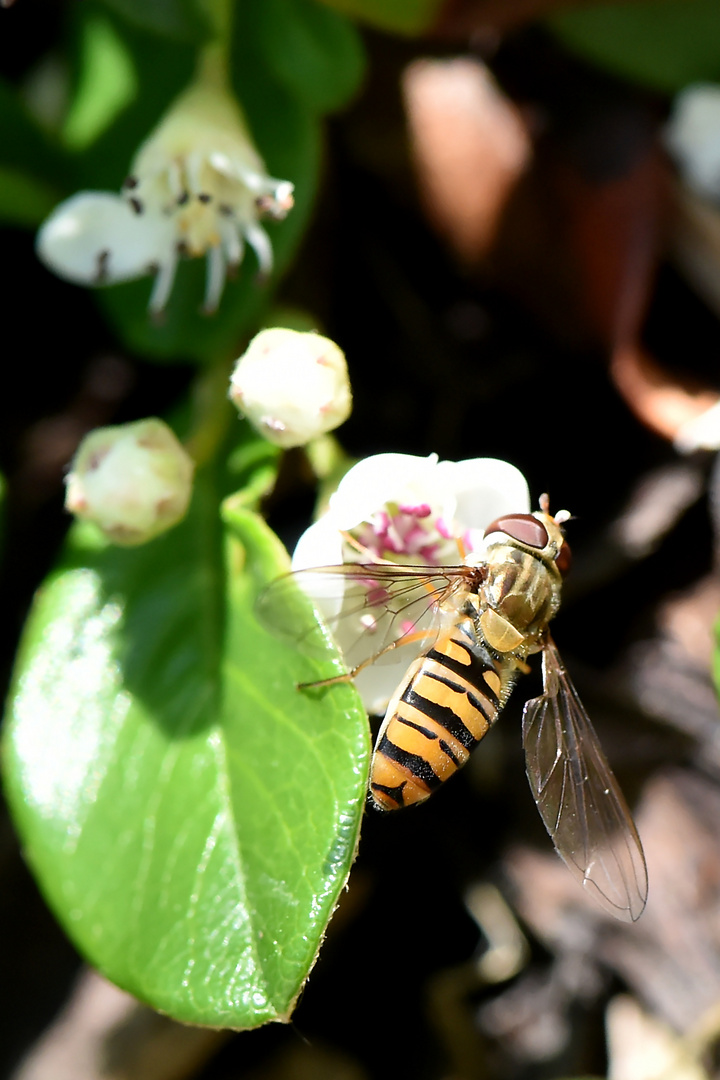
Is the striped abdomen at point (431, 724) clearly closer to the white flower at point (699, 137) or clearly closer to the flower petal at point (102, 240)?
the flower petal at point (102, 240)

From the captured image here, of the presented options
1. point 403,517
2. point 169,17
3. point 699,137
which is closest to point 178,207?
point 169,17

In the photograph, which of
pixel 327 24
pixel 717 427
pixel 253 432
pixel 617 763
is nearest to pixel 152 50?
pixel 327 24

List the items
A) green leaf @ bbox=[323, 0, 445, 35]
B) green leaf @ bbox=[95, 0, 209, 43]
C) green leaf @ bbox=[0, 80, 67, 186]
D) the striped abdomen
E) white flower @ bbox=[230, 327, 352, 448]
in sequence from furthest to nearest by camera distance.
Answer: green leaf @ bbox=[0, 80, 67, 186]
green leaf @ bbox=[323, 0, 445, 35]
green leaf @ bbox=[95, 0, 209, 43]
white flower @ bbox=[230, 327, 352, 448]
the striped abdomen

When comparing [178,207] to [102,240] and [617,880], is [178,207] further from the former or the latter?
[617,880]

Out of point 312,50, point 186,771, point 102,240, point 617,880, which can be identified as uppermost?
point 312,50

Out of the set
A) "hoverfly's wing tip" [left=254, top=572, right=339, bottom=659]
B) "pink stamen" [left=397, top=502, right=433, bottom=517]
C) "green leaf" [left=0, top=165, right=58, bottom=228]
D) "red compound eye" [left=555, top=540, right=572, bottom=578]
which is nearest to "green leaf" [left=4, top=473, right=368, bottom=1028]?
"hoverfly's wing tip" [left=254, top=572, right=339, bottom=659]

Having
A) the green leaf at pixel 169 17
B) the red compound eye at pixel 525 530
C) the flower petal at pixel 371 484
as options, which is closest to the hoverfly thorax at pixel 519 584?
the red compound eye at pixel 525 530

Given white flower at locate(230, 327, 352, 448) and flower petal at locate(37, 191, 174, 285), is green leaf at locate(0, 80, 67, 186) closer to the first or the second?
flower petal at locate(37, 191, 174, 285)
